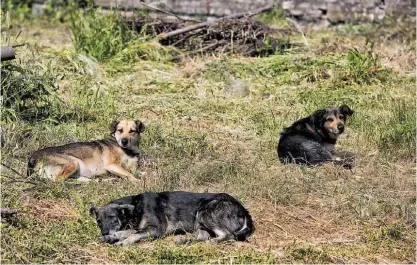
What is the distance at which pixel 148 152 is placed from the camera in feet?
33.5

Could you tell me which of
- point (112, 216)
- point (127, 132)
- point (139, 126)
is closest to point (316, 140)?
point (139, 126)

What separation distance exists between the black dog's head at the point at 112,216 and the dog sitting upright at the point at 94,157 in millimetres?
1595

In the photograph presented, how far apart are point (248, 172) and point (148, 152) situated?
4.63ft

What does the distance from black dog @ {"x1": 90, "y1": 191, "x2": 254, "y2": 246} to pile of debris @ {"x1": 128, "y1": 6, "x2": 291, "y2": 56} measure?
7.58m

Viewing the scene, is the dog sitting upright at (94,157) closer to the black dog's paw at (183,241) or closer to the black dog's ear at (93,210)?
the black dog's ear at (93,210)

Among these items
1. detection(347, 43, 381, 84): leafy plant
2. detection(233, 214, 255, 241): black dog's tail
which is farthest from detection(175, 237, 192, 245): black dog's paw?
detection(347, 43, 381, 84): leafy plant

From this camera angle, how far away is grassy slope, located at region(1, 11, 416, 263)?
756 cm

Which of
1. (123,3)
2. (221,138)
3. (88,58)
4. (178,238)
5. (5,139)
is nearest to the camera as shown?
(178,238)

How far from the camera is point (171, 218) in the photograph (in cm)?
779

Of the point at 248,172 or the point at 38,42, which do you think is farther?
the point at 38,42

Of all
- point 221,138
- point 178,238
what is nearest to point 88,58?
point 221,138

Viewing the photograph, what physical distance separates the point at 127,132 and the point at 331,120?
2443 millimetres

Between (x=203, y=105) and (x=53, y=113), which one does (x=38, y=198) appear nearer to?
(x=53, y=113)

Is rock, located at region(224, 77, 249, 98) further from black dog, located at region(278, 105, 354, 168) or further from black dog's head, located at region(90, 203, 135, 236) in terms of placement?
black dog's head, located at region(90, 203, 135, 236)
